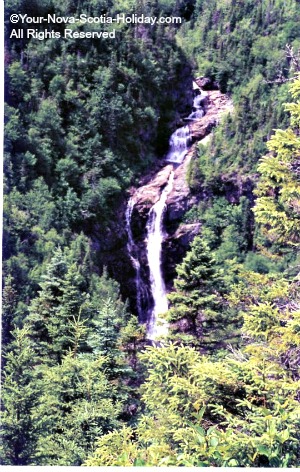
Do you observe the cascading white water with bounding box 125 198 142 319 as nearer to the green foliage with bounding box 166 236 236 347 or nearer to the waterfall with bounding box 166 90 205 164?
the waterfall with bounding box 166 90 205 164

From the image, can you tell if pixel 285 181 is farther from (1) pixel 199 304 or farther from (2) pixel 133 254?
(2) pixel 133 254

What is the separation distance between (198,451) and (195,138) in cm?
502

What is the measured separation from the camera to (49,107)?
813 centimetres

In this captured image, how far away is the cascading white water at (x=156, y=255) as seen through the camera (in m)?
6.66

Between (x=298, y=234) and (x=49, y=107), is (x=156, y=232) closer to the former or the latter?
(x=49, y=107)

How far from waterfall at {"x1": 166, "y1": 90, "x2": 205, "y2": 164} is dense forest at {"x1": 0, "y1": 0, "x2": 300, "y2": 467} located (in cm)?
14

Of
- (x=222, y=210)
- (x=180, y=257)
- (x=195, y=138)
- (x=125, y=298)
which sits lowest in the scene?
(x=125, y=298)

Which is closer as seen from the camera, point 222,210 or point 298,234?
point 298,234

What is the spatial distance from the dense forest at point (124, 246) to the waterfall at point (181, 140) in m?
0.14

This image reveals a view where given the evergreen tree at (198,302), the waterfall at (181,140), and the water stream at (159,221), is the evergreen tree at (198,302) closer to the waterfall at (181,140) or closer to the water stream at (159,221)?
the water stream at (159,221)

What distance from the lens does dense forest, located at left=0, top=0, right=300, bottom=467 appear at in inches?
167

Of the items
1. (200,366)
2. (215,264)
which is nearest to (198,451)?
(200,366)

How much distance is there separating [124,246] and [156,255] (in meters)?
0.59

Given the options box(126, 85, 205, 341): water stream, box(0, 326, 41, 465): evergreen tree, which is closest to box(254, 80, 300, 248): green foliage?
box(0, 326, 41, 465): evergreen tree
